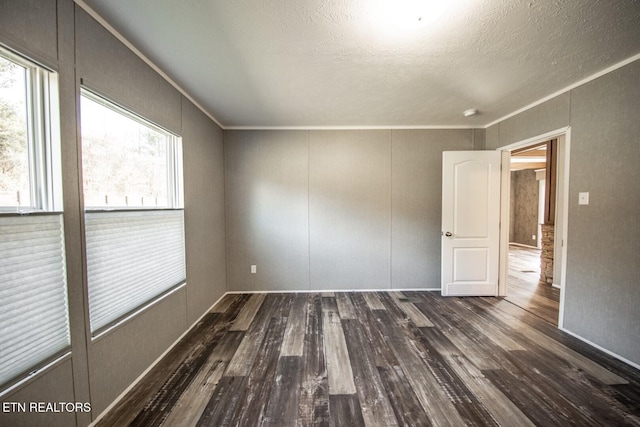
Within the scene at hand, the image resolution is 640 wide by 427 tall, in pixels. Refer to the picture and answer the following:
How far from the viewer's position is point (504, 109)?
8.94 ft

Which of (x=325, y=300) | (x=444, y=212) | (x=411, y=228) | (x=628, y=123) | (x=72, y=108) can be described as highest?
(x=628, y=123)

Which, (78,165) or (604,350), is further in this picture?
(604,350)

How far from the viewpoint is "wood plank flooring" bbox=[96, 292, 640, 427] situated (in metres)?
1.38

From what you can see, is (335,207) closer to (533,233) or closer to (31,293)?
(31,293)

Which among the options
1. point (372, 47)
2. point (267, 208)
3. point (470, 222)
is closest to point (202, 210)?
point (267, 208)

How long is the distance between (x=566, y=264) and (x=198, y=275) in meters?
3.95

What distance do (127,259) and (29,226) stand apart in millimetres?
609

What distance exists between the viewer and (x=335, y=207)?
333 centimetres

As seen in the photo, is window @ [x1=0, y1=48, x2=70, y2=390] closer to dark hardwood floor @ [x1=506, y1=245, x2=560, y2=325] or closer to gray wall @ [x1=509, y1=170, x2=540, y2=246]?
dark hardwood floor @ [x1=506, y1=245, x2=560, y2=325]

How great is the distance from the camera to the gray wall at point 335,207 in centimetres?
329

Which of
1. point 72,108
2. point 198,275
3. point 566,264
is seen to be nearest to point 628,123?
point 566,264

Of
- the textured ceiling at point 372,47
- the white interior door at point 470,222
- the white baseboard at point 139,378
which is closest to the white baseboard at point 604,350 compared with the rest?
the white interior door at point 470,222

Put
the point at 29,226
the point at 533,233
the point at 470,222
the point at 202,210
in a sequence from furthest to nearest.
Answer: the point at 533,233 → the point at 470,222 → the point at 202,210 → the point at 29,226

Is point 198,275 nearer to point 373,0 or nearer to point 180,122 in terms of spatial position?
point 180,122
